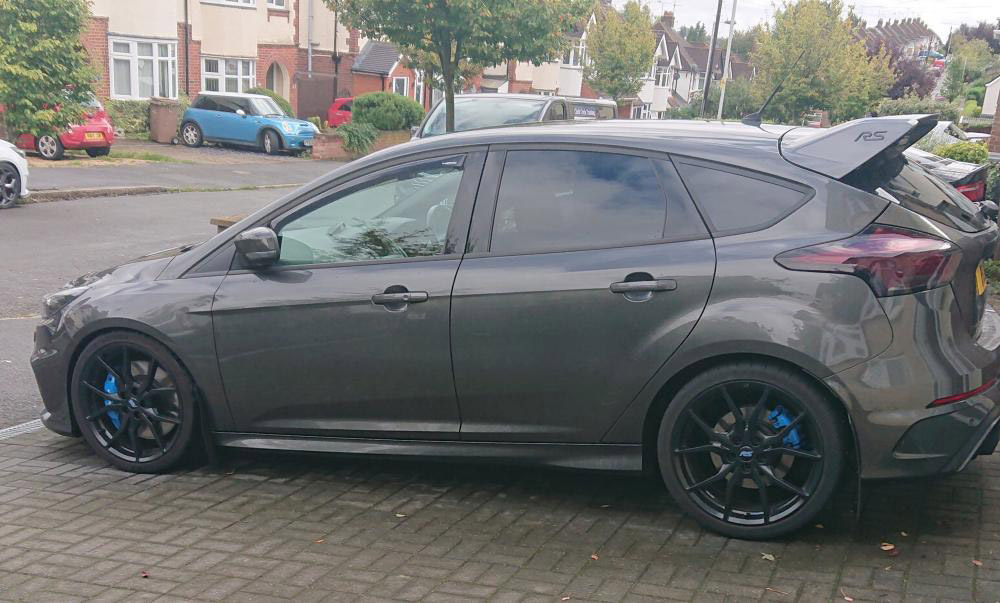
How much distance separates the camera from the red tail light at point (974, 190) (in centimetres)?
1059

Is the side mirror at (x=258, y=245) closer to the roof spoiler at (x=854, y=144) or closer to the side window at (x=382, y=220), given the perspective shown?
the side window at (x=382, y=220)

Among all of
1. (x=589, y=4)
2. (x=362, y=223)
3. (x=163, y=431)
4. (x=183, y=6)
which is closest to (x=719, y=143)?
(x=362, y=223)

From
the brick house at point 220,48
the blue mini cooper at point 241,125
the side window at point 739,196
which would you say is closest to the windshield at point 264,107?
the blue mini cooper at point 241,125

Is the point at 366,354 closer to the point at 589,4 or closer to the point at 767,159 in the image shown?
the point at 767,159

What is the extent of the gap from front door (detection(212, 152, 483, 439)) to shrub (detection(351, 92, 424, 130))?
3132 centimetres

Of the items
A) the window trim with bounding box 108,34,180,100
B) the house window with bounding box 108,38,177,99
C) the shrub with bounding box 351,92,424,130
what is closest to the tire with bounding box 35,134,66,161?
the window trim with bounding box 108,34,180,100

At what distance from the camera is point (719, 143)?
443cm

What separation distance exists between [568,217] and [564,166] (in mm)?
244

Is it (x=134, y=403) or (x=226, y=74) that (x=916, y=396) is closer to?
(x=134, y=403)

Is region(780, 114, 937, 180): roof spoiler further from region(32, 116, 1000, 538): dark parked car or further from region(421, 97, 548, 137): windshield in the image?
region(421, 97, 548, 137): windshield

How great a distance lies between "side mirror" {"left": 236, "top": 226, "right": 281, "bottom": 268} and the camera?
4754 millimetres

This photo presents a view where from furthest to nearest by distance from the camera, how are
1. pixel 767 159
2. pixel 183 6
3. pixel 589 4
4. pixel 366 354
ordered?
pixel 183 6 → pixel 589 4 → pixel 366 354 → pixel 767 159

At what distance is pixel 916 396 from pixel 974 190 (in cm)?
771

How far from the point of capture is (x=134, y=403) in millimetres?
5062
